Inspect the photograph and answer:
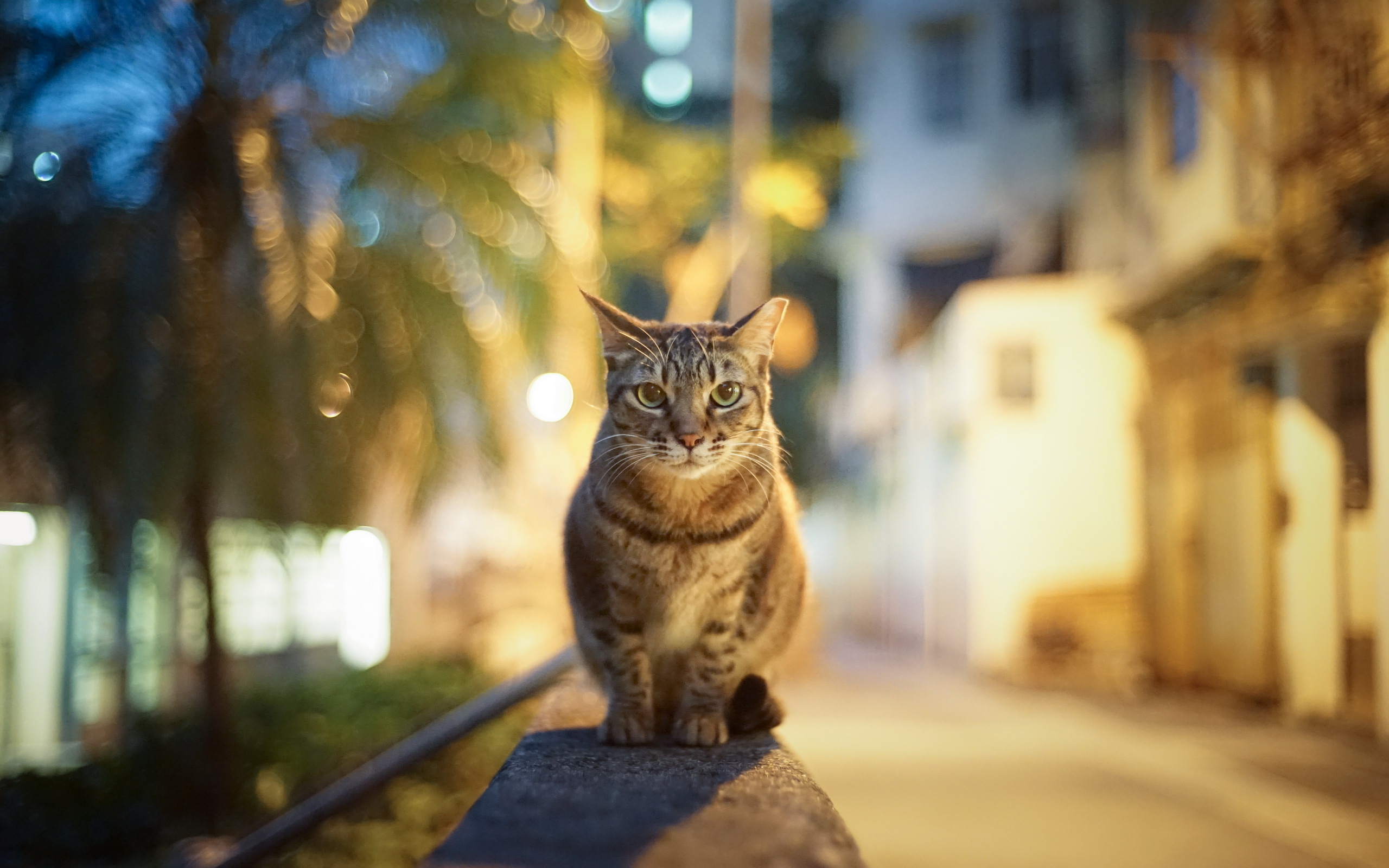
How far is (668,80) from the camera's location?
389 inches

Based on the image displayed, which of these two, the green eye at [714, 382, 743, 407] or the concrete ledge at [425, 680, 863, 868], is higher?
the green eye at [714, 382, 743, 407]

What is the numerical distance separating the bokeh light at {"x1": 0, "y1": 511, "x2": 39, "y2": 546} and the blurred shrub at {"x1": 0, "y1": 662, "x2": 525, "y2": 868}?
1.42 meters

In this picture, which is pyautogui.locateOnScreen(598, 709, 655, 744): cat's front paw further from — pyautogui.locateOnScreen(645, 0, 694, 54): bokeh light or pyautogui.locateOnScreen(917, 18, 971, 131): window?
pyautogui.locateOnScreen(917, 18, 971, 131): window

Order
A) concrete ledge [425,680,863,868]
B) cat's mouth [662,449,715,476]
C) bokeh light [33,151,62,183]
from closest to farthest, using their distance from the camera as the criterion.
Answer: concrete ledge [425,680,863,868], cat's mouth [662,449,715,476], bokeh light [33,151,62,183]

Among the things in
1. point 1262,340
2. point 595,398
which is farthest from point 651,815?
point 1262,340

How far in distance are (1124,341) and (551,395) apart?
22.8 ft

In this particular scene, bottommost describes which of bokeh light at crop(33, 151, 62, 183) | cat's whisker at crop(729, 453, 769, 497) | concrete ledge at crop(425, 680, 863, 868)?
concrete ledge at crop(425, 680, 863, 868)

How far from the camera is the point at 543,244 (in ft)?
17.7

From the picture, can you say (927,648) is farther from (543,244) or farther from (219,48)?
(219,48)

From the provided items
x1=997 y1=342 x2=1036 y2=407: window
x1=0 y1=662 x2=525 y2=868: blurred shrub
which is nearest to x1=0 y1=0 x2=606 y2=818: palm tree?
x1=0 y1=662 x2=525 y2=868: blurred shrub

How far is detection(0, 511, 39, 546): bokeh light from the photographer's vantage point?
616 cm

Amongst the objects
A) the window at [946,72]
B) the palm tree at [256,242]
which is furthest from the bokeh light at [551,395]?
the window at [946,72]

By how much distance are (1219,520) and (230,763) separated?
24.6 ft

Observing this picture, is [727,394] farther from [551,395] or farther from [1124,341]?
[1124,341]
